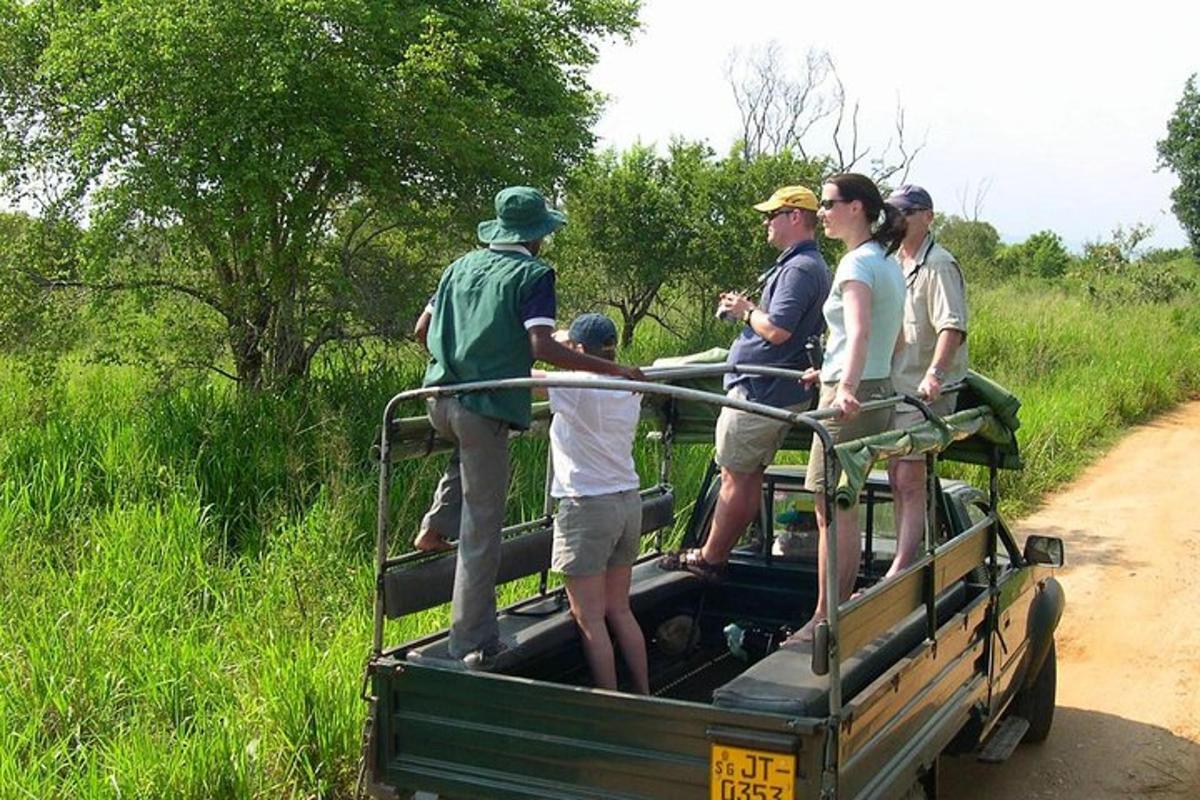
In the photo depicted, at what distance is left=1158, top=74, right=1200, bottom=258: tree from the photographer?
31.2 m

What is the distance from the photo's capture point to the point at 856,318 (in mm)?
4188

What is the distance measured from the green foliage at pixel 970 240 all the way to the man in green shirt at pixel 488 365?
97.5ft

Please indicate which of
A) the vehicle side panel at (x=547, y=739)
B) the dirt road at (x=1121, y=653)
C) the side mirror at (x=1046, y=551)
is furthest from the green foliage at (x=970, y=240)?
the vehicle side panel at (x=547, y=739)

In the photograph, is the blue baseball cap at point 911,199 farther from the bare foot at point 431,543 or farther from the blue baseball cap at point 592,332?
the bare foot at point 431,543

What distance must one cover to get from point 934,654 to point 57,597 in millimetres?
3839

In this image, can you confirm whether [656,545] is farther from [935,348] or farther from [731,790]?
[731,790]

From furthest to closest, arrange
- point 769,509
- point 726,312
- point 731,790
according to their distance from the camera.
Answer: point 769,509, point 726,312, point 731,790

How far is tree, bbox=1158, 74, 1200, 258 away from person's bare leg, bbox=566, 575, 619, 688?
103ft

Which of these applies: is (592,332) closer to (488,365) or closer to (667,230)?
(488,365)

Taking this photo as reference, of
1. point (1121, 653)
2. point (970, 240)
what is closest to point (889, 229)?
point (1121, 653)

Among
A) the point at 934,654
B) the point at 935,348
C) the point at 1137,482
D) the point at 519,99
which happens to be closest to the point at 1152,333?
the point at 1137,482

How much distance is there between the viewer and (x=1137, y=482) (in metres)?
11.7

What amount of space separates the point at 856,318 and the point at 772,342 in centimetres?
52

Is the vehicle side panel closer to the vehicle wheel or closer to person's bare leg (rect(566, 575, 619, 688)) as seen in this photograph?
person's bare leg (rect(566, 575, 619, 688))
